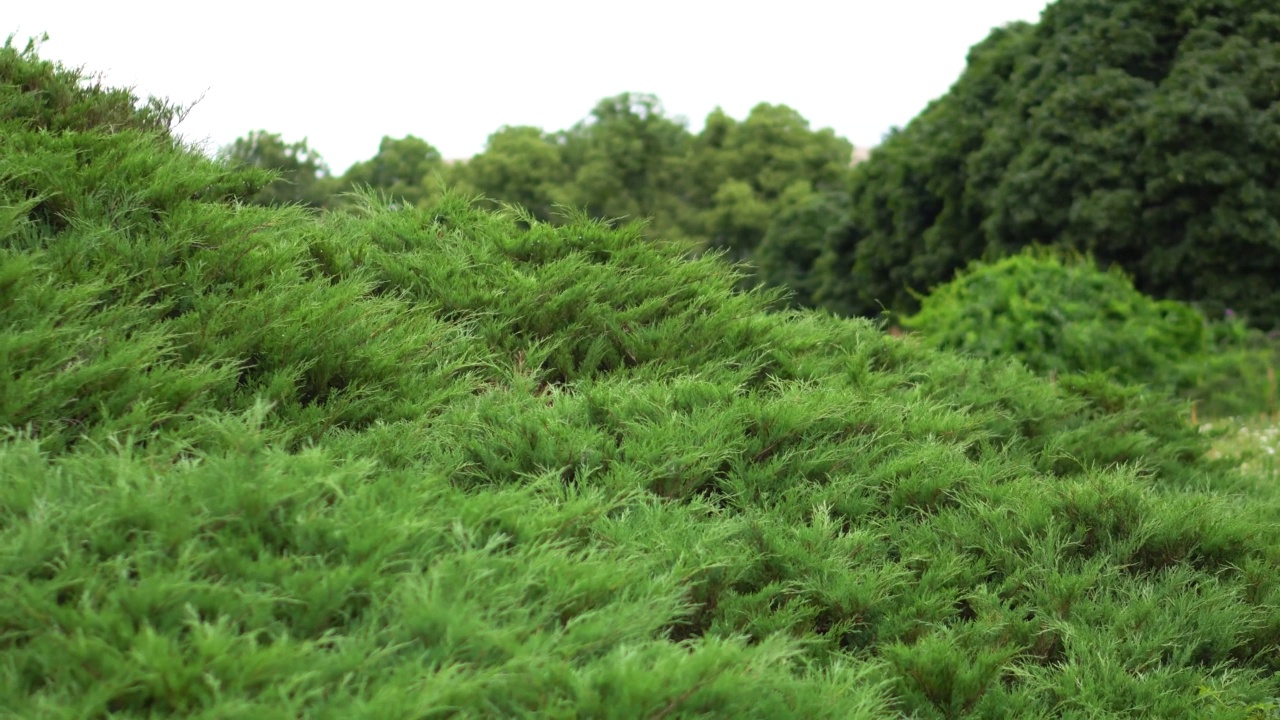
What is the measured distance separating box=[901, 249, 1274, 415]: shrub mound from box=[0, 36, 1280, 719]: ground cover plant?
16.0 feet

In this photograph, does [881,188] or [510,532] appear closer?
[510,532]

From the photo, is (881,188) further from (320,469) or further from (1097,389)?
(320,469)

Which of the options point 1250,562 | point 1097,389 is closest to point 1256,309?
point 1097,389

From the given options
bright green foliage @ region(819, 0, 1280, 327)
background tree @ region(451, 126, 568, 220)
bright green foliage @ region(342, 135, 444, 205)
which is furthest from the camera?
bright green foliage @ region(342, 135, 444, 205)

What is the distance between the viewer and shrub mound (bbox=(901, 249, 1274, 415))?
1013 centimetres

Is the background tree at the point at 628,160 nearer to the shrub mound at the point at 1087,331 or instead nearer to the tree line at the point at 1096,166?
the tree line at the point at 1096,166

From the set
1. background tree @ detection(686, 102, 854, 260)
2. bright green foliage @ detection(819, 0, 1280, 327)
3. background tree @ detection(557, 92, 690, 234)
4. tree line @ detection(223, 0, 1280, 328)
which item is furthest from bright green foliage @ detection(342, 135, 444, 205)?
bright green foliage @ detection(819, 0, 1280, 327)

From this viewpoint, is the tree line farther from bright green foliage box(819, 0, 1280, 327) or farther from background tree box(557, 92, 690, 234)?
background tree box(557, 92, 690, 234)

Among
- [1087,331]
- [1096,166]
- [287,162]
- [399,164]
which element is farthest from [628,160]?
[1087,331]

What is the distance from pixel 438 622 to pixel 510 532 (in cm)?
54

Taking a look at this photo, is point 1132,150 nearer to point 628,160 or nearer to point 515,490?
point 515,490

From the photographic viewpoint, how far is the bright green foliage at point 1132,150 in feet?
44.5

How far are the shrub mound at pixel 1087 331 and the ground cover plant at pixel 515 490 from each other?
4874 millimetres

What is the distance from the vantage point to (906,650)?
2932mm
